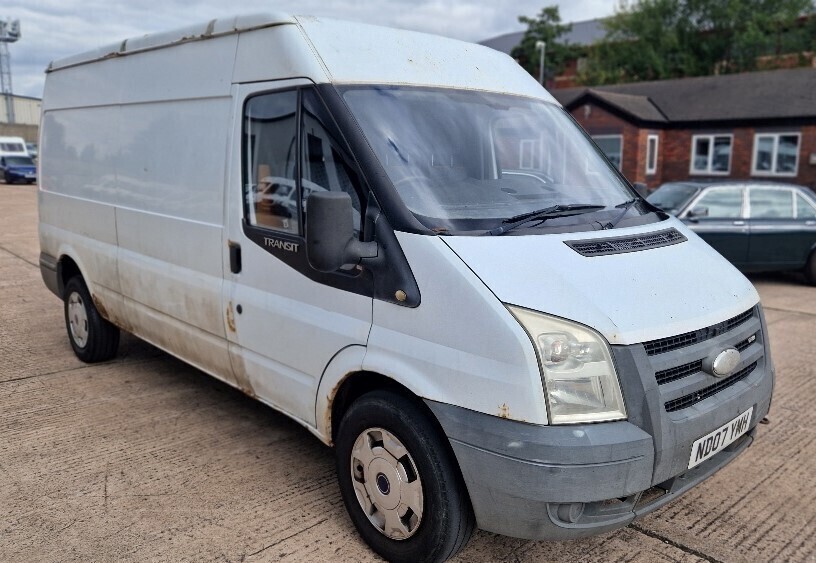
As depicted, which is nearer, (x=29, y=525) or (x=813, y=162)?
(x=29, y=525)

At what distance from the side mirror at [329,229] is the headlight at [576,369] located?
2.33ft

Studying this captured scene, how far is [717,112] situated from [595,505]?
95.8ft

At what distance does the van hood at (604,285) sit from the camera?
2.63 meters

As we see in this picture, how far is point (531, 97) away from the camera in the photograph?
400 centimetres

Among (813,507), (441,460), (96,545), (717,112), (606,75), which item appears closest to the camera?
(441,460)

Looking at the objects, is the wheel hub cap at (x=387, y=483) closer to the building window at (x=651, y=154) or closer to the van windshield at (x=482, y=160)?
the van windshield at (x=482, y=160)

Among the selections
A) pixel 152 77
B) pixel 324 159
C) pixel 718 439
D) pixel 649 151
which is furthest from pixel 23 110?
pixel 718 439

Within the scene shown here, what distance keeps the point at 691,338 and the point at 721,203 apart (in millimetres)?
7990

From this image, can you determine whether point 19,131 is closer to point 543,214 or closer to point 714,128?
point 714,128

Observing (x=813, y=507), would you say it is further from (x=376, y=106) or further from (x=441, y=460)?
(x=376, y=106)

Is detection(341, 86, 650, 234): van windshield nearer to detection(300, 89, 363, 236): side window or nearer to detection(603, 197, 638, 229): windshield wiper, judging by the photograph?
detection(603, 197, 638, 229): windshield wiper

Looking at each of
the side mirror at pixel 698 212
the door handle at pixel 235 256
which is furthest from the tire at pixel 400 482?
the side mirror at pixel 698 212

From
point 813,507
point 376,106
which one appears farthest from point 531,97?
point 813,507

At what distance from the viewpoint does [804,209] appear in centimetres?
1023
